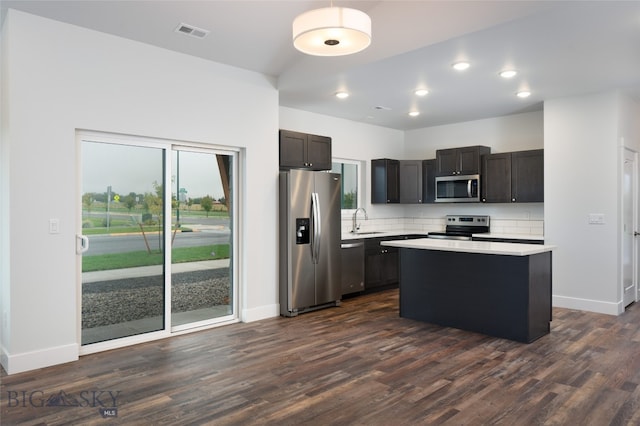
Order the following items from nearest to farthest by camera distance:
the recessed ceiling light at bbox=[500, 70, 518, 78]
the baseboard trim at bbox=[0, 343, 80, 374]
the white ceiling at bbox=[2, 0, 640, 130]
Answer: the white ceiling at bbox=[2, 0, 640, 130] < the baseboard trim at bbox=[0, 343, 80, 374] < the recessed ceiling light at bbox=[500, 70, 518, 78]

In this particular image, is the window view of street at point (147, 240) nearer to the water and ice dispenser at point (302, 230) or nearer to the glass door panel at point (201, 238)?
the glass door panel at point (201, 238)

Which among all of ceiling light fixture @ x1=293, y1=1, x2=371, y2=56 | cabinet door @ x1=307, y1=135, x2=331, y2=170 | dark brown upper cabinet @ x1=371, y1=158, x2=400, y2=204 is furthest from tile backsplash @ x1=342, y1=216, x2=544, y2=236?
ceiling light fixture @ x1=293, y1=1, x2=371, y2=56

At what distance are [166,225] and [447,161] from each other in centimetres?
465

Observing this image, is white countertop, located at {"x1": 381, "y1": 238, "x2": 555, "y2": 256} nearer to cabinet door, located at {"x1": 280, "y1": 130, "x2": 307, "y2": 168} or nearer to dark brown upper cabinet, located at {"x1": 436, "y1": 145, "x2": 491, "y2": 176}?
cabinet door, located at {"x1": 280, "y1": 130, "x2": 307, "y2": 168}

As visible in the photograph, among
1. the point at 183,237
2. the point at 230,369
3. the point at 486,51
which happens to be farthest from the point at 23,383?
the point at 486,51

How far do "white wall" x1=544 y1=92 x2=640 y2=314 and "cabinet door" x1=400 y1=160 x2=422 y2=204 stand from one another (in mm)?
2198

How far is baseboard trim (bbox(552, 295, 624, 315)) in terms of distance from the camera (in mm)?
5562

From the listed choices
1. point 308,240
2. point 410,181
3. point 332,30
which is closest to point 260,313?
point 308,240

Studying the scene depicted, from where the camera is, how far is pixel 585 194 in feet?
18.9

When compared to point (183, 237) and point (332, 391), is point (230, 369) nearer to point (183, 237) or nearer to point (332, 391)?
point (332, 391)

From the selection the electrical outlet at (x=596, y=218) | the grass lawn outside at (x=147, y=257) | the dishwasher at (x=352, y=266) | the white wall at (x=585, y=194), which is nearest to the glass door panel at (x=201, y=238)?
the grass lawn outside at (x=147, y=257)

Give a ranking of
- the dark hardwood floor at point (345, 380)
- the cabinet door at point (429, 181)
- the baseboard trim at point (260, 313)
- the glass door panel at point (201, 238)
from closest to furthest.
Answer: the dark hardwood floor at point (345, 380), the glass door panel at point (201, 238), the baseboard trim at point (260, 313), the cabinet door at point (429, 181)

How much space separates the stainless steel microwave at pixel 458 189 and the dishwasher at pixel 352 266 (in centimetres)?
176

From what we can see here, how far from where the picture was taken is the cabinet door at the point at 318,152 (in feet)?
20.1
